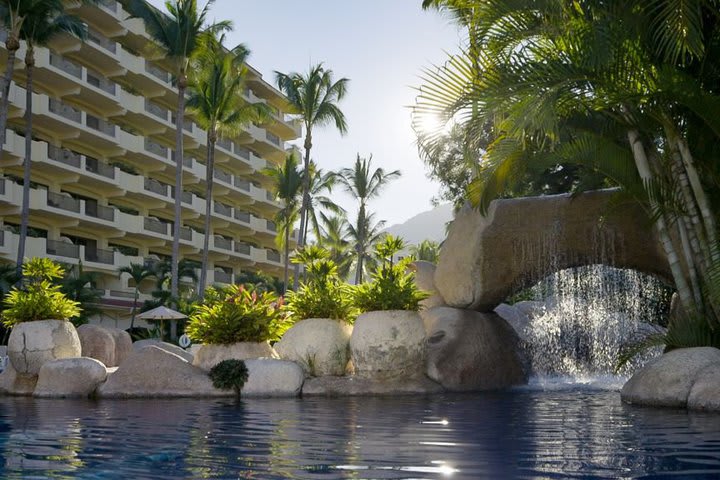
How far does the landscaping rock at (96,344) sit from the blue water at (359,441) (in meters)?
8.27

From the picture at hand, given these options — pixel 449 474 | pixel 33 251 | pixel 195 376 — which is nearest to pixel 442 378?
pixel 195 376

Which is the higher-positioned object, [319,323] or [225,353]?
[319,323]

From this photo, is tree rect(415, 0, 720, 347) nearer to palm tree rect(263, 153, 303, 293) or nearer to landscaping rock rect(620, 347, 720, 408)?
landscaping rock rect(620, 347, 720, 408)

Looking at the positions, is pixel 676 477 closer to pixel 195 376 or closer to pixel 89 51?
pixel 195 376

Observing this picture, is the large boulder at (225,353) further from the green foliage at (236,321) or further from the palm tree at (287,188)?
the palm tree at (287,188)

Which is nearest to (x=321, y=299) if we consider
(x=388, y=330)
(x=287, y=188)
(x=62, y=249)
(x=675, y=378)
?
(x=388, y=330)

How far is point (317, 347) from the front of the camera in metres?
14.7

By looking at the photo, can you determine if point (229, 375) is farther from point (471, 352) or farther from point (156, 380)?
point (471, 352)

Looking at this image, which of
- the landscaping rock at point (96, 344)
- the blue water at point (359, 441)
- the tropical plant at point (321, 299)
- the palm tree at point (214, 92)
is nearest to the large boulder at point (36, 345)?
the landscaping rock at point (96, 344)

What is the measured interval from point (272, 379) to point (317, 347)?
4.48 ft

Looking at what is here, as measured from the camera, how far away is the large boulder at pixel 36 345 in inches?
602

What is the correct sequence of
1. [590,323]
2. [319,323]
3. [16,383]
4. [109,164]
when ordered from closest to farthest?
[319,323]
[16,383]
[590,323]
[109,164]

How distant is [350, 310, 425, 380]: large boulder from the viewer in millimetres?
14273

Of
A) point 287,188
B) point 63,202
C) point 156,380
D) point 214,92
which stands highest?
point 214,92
